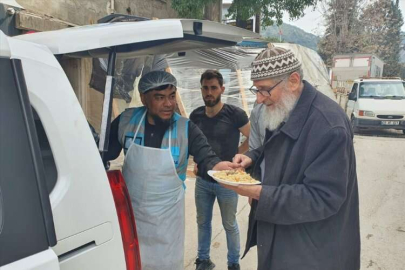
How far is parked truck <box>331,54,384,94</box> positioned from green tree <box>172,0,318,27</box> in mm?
14202

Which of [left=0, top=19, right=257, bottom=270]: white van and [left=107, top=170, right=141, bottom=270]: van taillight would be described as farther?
[left=107, top=170, right=141, bottom=270]: van taillight

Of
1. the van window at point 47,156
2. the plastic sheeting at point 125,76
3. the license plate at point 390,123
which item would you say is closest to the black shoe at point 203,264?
the van window at point 47,156

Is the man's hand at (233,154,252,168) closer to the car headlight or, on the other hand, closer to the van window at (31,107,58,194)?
the van window at (31,107,58,194)

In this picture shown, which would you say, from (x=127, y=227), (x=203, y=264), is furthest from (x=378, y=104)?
(x=127, y=227)

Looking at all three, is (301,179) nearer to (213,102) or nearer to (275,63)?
(275,63)

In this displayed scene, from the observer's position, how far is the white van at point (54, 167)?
1002 mm

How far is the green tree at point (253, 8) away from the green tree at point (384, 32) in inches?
1192

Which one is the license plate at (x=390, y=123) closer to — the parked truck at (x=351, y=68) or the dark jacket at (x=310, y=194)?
the dark jacket at (x=310, y=194)

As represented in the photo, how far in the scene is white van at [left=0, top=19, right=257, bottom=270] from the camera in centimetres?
100

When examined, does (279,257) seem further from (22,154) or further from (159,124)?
(22,154)

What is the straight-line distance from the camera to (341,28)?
3403 centimetres

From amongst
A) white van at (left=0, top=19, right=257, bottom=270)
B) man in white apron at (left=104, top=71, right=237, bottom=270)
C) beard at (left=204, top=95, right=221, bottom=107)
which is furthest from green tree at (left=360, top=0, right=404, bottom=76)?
white van at (left=0, top=19, right=257, bottom=270)

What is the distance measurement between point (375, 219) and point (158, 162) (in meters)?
3.99

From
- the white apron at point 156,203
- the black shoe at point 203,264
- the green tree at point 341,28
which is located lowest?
the black shoe at point 203,264
